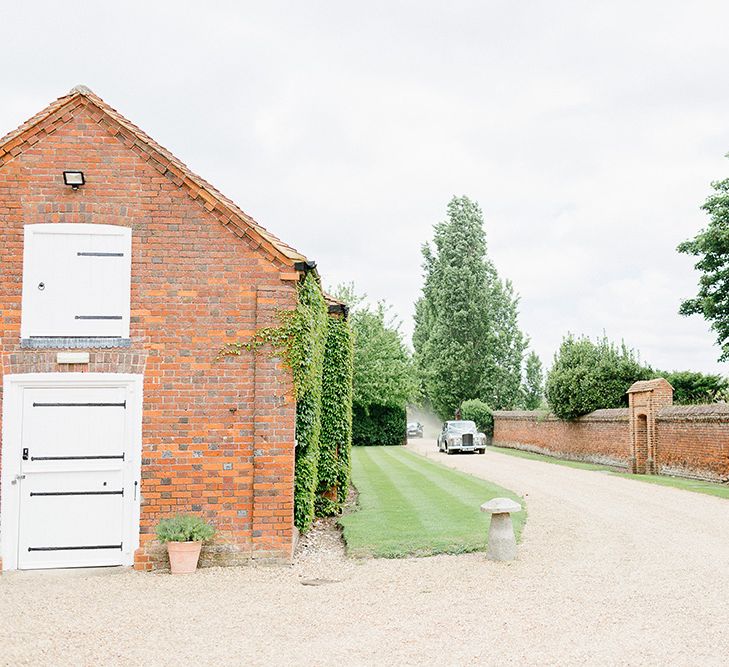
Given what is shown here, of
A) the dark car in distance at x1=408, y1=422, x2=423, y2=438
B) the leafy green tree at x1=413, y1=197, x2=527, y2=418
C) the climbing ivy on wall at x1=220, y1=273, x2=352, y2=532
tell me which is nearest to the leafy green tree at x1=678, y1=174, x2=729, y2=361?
the climbing ivy on wall at x1=220, y1=273, x2=352, y2=532

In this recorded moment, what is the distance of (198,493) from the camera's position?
32.9ft

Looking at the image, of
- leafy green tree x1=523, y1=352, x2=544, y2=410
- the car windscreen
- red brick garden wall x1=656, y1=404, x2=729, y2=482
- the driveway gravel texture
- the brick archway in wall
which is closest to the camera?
the driveway gravel texture

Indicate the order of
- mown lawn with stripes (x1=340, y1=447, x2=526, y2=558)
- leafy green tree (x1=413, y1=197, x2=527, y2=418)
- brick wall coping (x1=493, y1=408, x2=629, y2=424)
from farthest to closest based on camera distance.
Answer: leafy green tree (x1=413, y1=197, x2=527, y2=418) → brick wall coping (x1=493, y1=408, x2=629, y2=424) → mown lawn with stripes (x1=340, y1=447, x2=526, y2=558)

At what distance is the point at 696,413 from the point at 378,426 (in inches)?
1003

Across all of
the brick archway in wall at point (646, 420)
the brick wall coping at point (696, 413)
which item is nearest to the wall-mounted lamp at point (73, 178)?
the brick wall coping at point (696, 413)

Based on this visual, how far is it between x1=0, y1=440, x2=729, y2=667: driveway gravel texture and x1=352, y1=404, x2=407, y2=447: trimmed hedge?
3434 centimetres

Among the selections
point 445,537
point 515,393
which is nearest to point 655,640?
point 445,537

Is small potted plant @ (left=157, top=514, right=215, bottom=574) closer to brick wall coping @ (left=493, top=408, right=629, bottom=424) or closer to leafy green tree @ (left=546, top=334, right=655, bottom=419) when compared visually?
brick wall coping @ (left=493, top=408, right=629, bottom=424)

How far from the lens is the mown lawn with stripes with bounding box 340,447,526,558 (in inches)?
430

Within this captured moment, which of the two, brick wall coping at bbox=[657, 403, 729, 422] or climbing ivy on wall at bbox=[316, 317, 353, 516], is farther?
brick wall coping at bbox=[657, 403, 729, 422]

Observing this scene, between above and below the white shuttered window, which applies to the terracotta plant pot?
below

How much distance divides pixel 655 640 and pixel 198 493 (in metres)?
5.77

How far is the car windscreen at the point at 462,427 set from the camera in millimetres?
38156

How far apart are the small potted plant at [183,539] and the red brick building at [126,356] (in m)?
0.25
